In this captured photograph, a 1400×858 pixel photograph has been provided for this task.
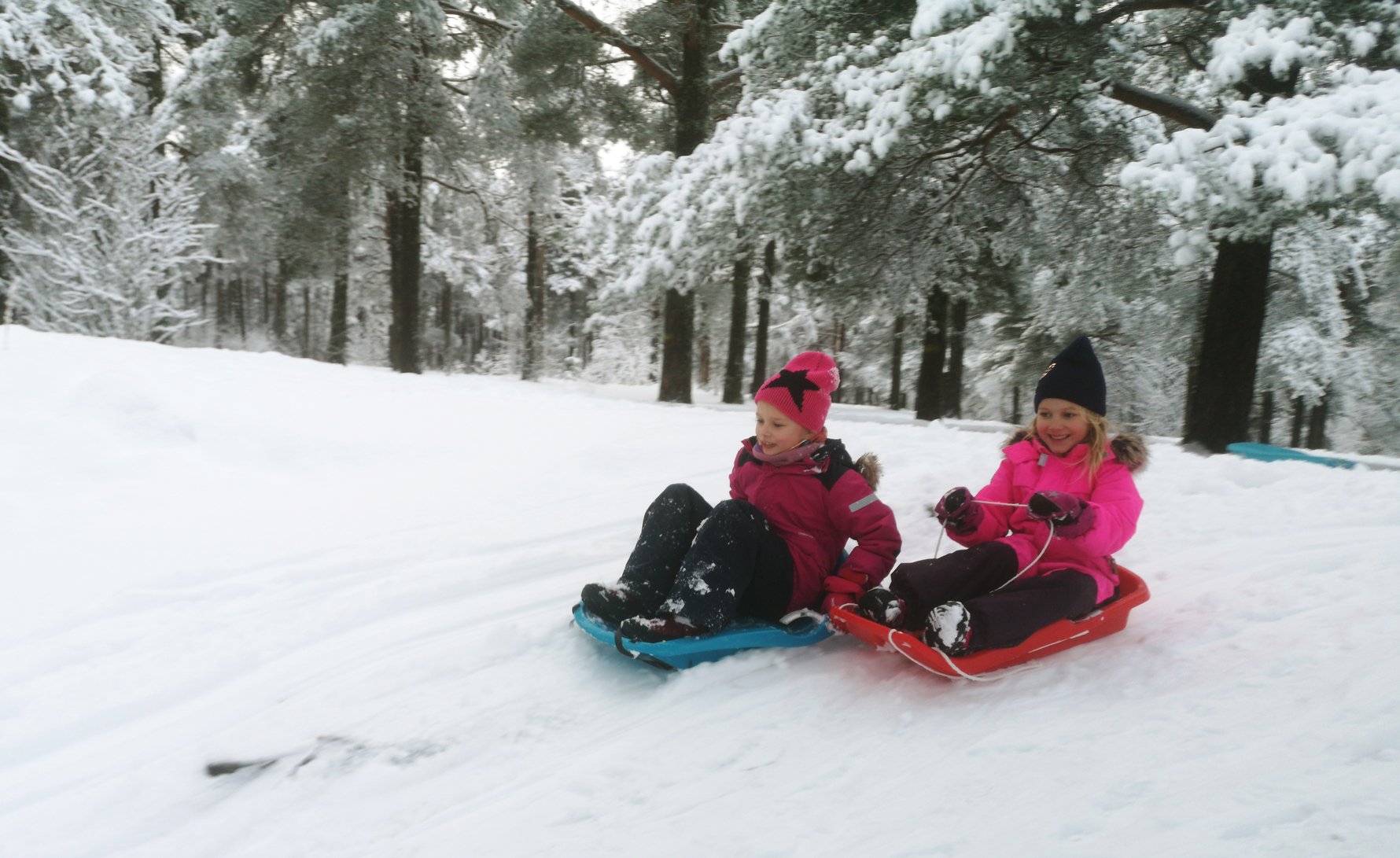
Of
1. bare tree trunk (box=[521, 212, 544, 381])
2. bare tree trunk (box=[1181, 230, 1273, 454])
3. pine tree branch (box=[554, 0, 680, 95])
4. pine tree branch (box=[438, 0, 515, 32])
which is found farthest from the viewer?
bare tree trunk (box=[521, 212, 544, 381])

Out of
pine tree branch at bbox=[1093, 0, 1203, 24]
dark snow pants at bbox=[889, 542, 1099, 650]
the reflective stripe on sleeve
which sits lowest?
dark snow pants at bbox=[889, 542, 1099, 650]

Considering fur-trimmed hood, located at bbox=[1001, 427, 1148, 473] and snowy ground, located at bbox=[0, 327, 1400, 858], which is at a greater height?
fur-trimmed hood, located at bbox=[1001, 427, 1148, 473]

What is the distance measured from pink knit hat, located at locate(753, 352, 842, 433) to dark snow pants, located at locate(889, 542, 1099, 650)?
0.65 m

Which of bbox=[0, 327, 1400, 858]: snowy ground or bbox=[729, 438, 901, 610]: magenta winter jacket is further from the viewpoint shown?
bbox=[729, 438, 901, 610]: magenta winter jacket

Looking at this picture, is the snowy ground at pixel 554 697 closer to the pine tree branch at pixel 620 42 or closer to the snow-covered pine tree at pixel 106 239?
the snow-covered pine tree at pixel 106 239

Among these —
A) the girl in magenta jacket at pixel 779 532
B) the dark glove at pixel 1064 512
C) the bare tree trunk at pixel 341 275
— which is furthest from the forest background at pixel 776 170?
the girl in magenta jacket at pixel 779 532

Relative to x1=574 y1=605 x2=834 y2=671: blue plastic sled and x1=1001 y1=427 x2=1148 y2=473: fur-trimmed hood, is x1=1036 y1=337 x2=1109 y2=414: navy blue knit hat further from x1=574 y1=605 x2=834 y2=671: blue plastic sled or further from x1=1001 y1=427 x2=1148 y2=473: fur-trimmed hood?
x1=574 y1=605 x2=834 y2=671: blue plastic sled

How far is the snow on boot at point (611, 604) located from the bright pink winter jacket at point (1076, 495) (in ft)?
3.79

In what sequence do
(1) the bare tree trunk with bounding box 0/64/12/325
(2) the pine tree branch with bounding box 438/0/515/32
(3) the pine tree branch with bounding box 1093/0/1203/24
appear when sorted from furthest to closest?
(2) the pine tree branch with bounding box 438/0/515/32 < (1) the bare tree trunk with bounding box 0/64/12/325 < (3) the pine tree branch with bounding box 1093/0/1203/24

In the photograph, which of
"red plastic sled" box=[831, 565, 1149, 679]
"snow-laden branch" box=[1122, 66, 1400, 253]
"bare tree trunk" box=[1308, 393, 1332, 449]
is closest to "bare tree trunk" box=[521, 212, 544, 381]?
"snow-laden branch" box=[1122, 66, 1400, 253]

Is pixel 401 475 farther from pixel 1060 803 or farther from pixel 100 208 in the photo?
pixel 100 208

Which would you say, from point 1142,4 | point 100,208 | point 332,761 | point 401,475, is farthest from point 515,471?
point 100,208

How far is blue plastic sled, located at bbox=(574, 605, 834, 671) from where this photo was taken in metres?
2.65

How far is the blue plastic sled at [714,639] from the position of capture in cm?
265
